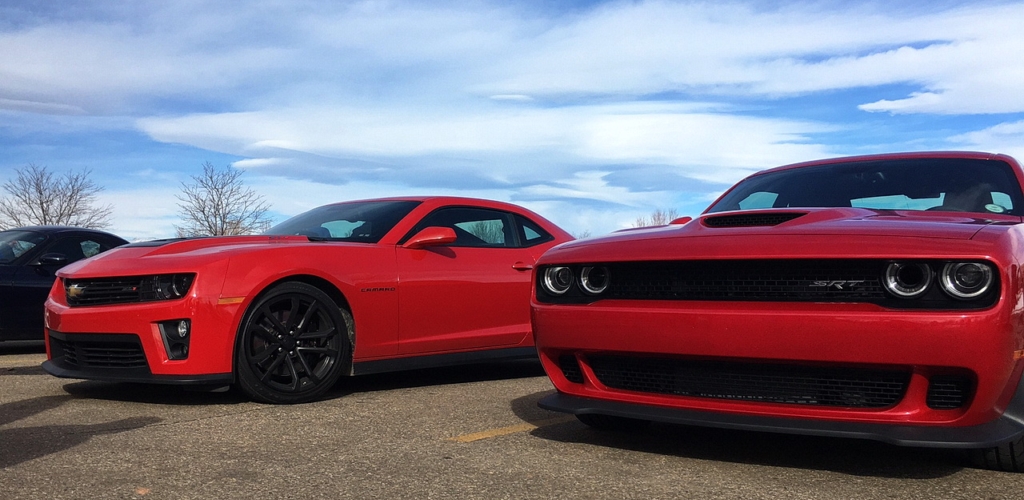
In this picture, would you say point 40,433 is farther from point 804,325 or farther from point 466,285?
point 804,325

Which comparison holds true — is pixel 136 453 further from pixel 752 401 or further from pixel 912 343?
pixel 912 343

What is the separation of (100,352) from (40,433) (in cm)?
105

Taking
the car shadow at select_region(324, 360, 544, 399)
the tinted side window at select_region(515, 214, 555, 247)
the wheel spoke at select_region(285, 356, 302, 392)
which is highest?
the tinted side window at select_region(515, 214, 555, 247)

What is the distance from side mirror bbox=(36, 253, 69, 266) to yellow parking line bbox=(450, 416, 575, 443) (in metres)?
5.84

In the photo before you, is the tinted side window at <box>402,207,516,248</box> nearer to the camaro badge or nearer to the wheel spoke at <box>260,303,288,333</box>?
the wheel spoke at <box>260,303,288,333</box>

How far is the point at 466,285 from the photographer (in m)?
6.06

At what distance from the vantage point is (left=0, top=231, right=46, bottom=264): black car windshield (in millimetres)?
8430

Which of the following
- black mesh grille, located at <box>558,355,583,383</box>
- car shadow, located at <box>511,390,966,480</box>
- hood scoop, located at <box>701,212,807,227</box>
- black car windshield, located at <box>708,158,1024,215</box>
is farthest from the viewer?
black car windshield, located at <box>708,158,1024,215</box>

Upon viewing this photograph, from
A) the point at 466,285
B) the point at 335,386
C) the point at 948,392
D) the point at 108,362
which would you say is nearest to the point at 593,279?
the point at 948,392

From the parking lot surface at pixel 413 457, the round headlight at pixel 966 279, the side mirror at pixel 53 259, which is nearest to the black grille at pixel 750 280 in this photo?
the round headlight at pixel 966 279

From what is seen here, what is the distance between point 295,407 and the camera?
16.4ft

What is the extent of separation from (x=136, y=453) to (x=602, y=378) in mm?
1913

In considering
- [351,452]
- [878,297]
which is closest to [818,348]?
[878,297]

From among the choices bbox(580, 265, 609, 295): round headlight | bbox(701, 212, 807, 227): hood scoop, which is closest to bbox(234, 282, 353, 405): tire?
bbox(580, 265, 609, 295): round headlight
